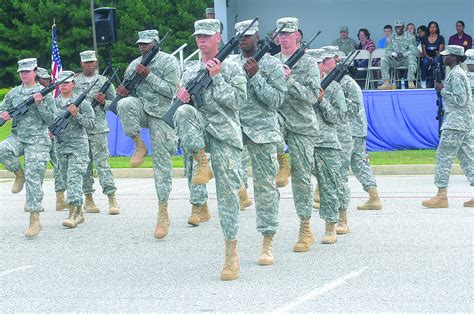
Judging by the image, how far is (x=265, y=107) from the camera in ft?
32.2

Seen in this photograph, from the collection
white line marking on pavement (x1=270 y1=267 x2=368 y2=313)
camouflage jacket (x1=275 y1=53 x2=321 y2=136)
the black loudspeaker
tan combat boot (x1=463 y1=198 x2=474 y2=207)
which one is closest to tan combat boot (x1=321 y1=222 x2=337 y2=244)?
camouflage jacket (x1=275 y1=53 x2=321 y2=136)

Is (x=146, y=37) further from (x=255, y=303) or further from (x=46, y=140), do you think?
(x=255, y=303)

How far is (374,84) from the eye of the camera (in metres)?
26.2

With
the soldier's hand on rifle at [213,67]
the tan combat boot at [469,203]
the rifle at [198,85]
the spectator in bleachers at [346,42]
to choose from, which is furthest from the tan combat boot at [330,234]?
the spectator in bleachers at [346,42]

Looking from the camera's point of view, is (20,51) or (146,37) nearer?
(146,37)

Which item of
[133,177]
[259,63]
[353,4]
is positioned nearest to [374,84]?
[353,4]

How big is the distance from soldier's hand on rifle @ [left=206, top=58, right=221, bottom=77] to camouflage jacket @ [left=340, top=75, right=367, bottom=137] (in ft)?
12.7

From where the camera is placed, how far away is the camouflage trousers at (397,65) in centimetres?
2480

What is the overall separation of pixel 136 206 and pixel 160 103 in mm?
3685

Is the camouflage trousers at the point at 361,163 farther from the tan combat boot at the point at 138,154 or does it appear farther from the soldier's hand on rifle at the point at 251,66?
the soldier's hand on rifle at the point at 251,66

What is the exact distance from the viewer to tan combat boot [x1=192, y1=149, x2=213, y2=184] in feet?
30.5

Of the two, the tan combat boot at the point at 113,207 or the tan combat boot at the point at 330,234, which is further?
the tan combat boot at the point at 113,207

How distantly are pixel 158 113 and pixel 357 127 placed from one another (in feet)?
9.07

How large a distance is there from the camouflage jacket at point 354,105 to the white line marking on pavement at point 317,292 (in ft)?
12.1
